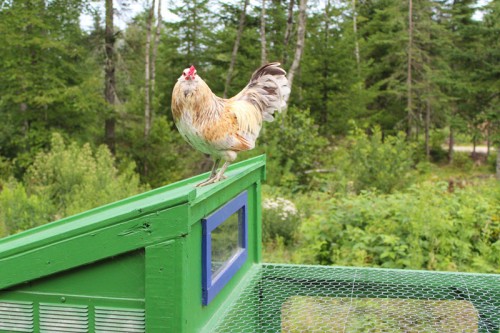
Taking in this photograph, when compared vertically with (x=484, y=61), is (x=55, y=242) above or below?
below

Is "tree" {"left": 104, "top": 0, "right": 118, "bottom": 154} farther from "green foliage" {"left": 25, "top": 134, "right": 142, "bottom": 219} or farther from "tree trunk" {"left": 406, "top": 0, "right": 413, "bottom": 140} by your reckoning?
"tree trunk" {"left": 406, "top": 0, "right": 413, "bottom": 140}

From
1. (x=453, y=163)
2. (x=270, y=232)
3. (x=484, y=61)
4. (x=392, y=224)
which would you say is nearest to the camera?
(x=392, y=224)

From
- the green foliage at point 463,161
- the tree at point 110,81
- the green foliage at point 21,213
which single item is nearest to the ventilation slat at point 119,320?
the green foliage at point 21,213

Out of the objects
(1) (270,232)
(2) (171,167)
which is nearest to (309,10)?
(2) (171,167)

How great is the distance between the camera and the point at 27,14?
13.2 m

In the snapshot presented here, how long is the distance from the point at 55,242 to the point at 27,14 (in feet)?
43.4

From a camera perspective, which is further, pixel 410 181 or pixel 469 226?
pixel 410 181

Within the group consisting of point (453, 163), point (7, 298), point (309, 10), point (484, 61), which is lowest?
point (453, 163)

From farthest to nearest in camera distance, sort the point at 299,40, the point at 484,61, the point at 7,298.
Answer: the point at 484,61
the point at 299,40
the point at 7,298

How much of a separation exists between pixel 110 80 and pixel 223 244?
42.6ft

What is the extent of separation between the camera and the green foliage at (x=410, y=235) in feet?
16.9

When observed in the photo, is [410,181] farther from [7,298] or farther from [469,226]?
[7,298]

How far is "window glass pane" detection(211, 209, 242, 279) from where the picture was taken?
2.32 m

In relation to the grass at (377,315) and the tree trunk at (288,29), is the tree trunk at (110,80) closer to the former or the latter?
the tree trunk at (288,29)
